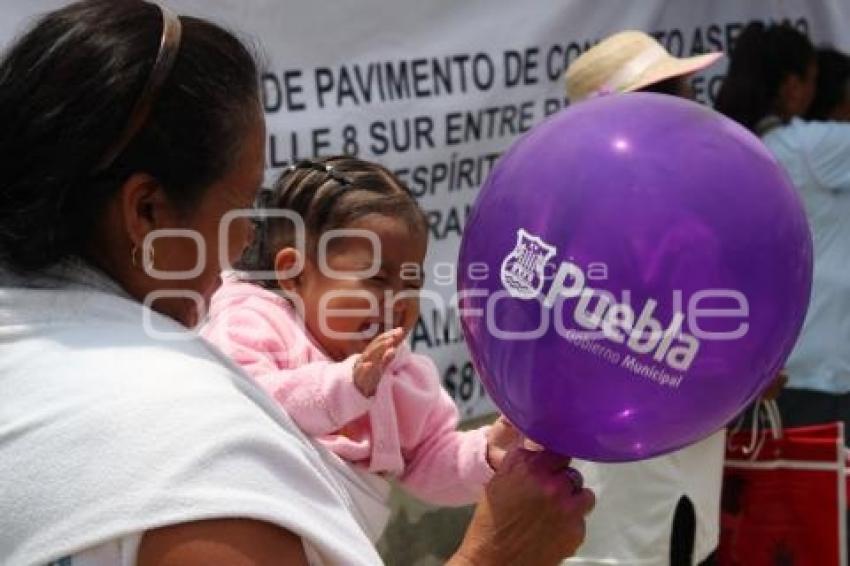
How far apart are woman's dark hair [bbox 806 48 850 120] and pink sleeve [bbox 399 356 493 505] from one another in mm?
2197

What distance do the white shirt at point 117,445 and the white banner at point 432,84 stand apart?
5.51 ft

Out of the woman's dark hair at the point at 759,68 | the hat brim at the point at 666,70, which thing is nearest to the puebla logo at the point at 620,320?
the hat brim at the point at 666,70

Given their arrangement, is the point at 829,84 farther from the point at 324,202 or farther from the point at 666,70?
the point at 324,202

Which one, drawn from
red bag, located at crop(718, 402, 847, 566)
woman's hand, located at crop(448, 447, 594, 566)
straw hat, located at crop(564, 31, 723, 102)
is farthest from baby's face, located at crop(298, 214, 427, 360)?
red bag, located at crop(718, 402, 847, 566)

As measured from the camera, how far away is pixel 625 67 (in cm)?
285

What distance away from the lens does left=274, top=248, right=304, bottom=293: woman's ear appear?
6.98ft

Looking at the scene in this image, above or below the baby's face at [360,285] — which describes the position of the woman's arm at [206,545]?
above

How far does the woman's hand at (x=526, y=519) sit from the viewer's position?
1.46 m

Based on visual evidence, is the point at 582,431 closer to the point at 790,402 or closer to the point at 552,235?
the point at 552,235

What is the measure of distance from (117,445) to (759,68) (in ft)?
9.35

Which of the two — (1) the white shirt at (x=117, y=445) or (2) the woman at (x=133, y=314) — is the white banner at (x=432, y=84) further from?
(1) the white shirt at (x=117, y=445)

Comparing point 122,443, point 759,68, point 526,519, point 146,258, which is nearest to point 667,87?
point 759,68

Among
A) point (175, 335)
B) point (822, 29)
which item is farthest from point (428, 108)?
point (175, 335)

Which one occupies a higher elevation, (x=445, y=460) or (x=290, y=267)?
(x=290, y=267)
